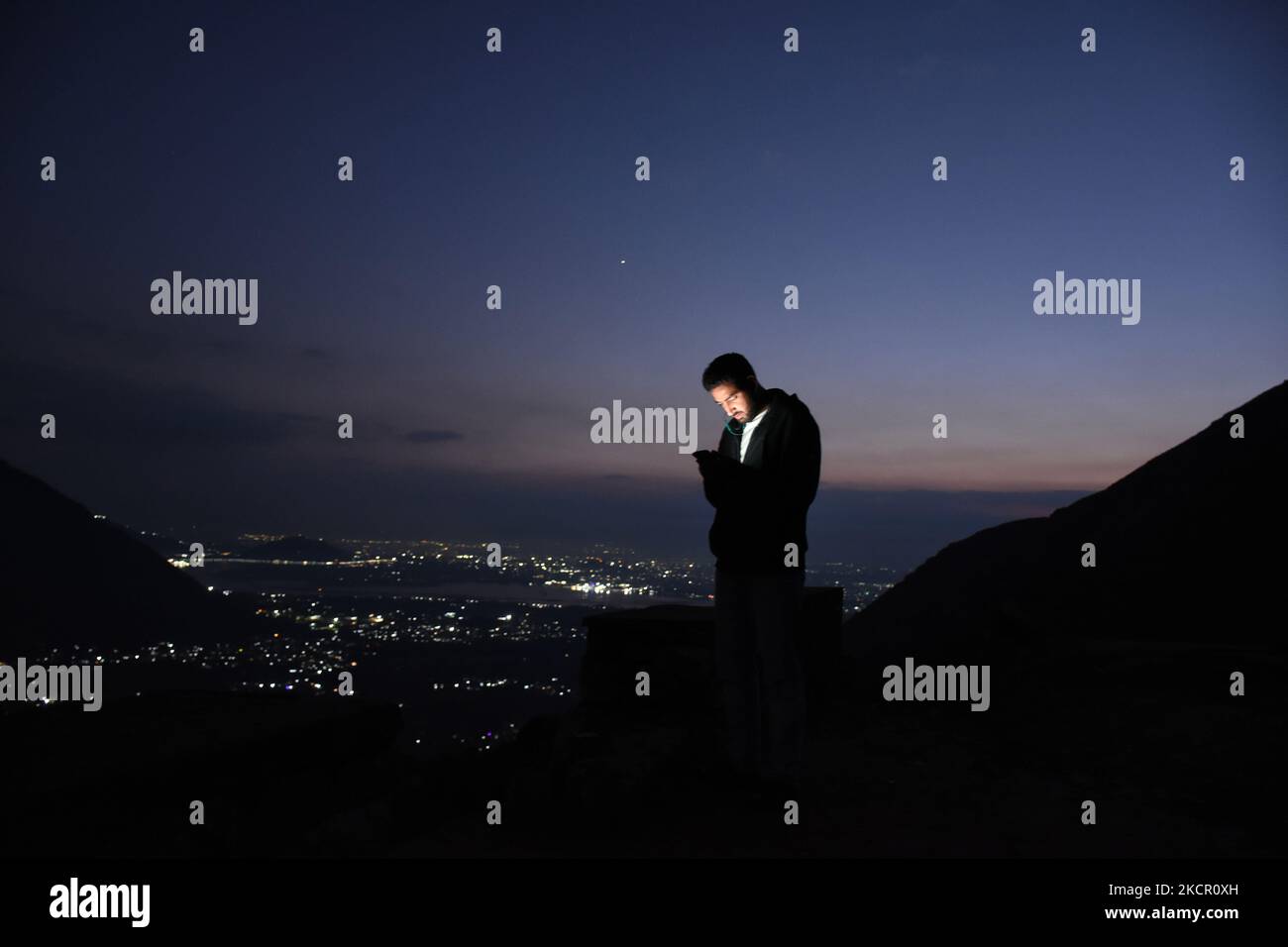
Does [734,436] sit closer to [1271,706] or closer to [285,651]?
[1271,706]

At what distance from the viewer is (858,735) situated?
17.8 feet

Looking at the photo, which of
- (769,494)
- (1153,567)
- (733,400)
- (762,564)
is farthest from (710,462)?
(1153,567)

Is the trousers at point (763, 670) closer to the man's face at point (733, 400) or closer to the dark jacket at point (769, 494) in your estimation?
the dark jacket at point (769, 494)

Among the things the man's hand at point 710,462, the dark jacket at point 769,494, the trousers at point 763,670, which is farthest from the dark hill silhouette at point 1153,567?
the man's hand at point 710,462

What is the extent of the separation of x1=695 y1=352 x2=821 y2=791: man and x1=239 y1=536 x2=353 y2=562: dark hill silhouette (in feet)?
398

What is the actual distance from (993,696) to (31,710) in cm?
776

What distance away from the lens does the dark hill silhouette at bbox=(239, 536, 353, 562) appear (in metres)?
116

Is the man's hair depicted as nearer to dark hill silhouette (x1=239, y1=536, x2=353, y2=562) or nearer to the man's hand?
the man's hand

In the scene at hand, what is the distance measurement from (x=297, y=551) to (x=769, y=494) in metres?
133

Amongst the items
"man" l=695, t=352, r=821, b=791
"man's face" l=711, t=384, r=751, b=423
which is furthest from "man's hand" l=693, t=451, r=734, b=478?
"man's face" l=711, t=384, r=751, b=423

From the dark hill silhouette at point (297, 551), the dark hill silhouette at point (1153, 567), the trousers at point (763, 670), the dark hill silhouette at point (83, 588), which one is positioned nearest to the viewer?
the trousers at point (763, 670)

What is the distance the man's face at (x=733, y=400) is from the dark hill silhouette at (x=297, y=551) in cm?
12140

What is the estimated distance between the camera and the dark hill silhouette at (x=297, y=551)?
115863mm
